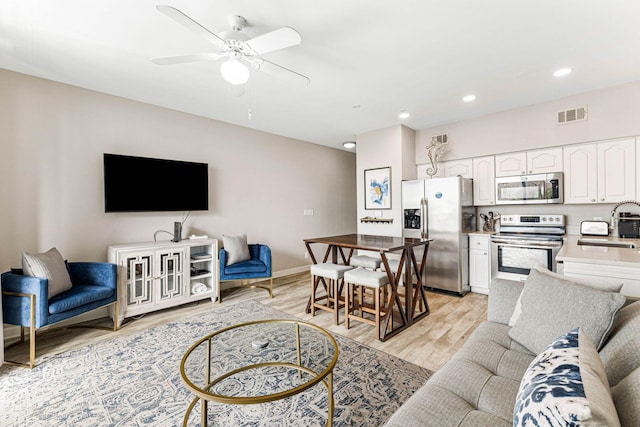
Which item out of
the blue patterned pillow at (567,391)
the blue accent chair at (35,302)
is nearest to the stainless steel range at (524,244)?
the blue patterned pillow at (567,391)

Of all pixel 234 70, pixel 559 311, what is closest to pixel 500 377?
pixel 559 311

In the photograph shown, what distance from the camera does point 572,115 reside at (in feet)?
11.3

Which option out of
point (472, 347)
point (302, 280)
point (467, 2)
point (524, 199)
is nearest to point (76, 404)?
point (472, 347)

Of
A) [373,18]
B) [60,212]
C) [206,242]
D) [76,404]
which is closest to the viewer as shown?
[76,404]

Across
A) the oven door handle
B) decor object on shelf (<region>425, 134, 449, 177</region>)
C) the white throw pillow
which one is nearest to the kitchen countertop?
the white throw pillow

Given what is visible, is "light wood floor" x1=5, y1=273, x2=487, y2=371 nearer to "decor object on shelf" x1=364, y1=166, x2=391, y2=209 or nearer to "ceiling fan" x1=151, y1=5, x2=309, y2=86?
"decor object on shelf" x1=364, y1=166, x2=391, y2=209

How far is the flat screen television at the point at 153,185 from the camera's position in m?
3.25

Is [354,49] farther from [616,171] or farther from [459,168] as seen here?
[616,171]

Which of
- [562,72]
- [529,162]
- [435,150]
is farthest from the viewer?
[435,150]

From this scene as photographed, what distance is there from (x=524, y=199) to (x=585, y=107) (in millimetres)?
1250

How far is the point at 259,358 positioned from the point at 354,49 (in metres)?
2.57

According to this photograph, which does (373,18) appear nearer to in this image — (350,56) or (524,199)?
(350,56)

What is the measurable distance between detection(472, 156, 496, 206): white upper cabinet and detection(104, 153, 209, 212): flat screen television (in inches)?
158

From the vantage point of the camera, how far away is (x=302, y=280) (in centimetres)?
485
